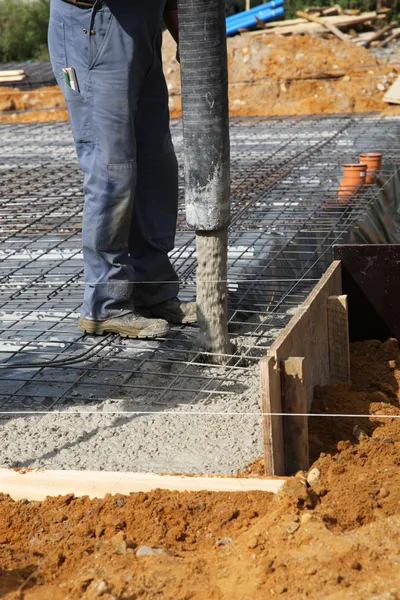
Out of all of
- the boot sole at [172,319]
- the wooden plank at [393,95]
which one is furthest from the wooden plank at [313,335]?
the wooden plank at [393,95]

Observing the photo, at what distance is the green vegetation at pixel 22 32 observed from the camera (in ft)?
65.3

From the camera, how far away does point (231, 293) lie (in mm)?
4551

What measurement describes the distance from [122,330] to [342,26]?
46.9ft

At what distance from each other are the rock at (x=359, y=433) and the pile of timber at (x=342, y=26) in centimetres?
1326

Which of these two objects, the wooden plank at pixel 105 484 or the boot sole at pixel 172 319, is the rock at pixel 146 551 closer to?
the wooden plank at pixel 105 484

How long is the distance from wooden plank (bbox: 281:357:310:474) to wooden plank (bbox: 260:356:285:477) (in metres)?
0.03

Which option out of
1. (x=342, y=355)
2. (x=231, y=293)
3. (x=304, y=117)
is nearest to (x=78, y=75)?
(x=231, y=293)

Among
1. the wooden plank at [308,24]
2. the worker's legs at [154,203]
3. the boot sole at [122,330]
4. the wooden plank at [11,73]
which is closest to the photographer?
the boot sole at [122,330]

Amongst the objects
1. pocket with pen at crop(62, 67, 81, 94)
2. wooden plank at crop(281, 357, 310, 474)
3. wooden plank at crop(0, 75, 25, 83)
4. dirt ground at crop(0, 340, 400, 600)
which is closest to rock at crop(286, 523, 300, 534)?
dirt ground at crop(0, 340, 400, 600)

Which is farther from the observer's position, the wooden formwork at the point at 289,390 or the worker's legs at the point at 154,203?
the worker's legs at the point at 154,203

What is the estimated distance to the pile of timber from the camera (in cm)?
1580

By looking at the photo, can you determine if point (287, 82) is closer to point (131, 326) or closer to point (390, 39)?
point (390, 39)

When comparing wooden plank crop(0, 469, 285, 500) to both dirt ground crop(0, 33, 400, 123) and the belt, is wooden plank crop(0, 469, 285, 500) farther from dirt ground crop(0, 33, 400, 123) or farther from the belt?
dirt ground crop(0, 33, 400, 123)

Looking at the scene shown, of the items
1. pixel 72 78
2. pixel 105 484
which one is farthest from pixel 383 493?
pixel 72 78
